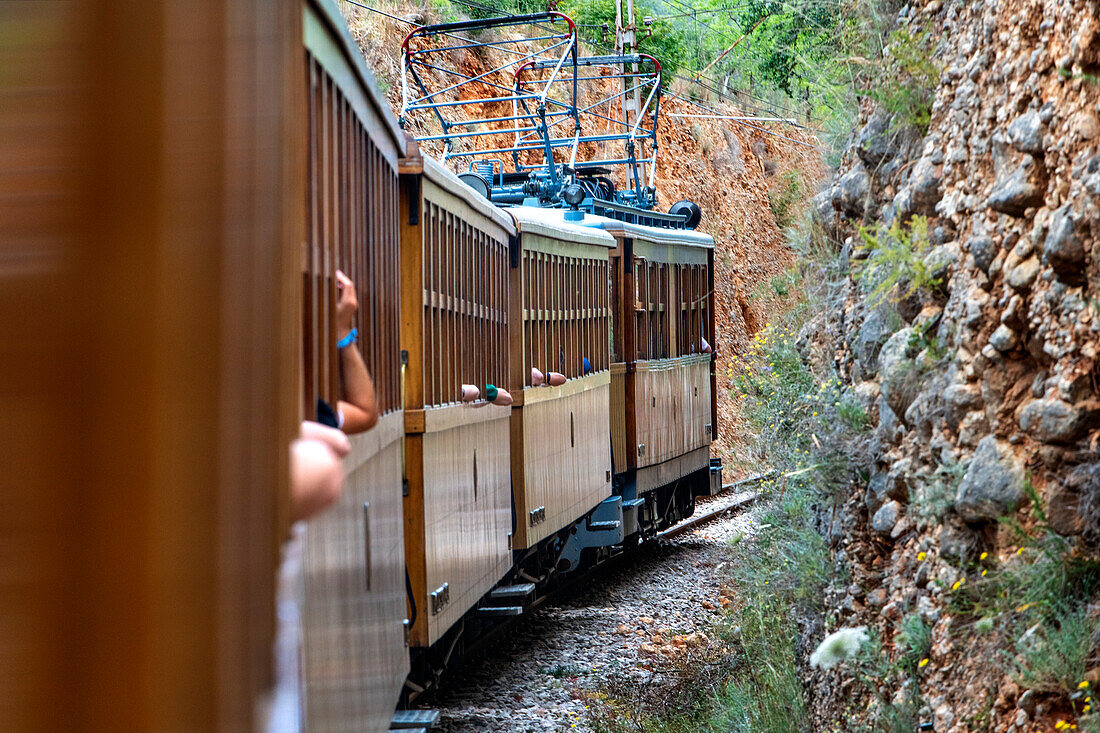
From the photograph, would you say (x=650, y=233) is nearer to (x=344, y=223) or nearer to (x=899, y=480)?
(x=899, y=480)

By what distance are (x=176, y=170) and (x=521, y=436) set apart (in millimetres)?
7288

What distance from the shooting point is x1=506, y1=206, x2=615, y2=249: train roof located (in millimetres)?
8617

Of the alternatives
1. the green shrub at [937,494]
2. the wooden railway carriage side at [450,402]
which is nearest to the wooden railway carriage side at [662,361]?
the wooden railway carriage side at [450,402]

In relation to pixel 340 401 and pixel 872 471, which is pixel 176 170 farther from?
pixel 872 471

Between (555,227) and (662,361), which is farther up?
(555,227)

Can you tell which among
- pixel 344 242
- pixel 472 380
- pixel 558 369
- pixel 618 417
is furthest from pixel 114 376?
pixel 618 417

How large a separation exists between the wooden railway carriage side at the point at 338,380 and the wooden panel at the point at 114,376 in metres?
0.83

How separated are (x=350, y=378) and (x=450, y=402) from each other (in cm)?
360

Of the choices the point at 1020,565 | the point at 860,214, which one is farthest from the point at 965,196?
the point at 1020,565

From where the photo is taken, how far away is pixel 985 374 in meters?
4.60

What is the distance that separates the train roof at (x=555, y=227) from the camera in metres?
8.62

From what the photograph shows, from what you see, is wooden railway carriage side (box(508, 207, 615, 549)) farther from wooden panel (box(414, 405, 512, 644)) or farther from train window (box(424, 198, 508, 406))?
wooden panel (box(414, 405, 512, 644))

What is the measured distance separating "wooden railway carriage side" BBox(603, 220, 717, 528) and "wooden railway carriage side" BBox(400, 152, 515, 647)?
4.73 metres

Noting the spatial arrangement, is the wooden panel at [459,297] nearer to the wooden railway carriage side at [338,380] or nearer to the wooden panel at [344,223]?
the wooden railway carriage side at [338,380]
